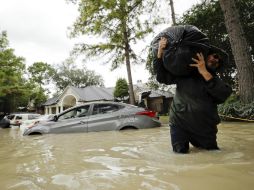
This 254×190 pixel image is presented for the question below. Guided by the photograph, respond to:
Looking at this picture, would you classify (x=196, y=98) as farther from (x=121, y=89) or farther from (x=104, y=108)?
(x=121, y=89)

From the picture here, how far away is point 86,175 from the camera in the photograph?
2729 millimetres

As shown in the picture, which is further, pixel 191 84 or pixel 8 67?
pixel 8 67

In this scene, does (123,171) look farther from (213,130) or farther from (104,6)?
(104,6)

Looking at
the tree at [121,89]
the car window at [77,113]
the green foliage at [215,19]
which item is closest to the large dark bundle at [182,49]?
the car window at [77,113]

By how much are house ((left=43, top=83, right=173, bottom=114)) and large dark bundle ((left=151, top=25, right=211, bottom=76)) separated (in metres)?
30.9

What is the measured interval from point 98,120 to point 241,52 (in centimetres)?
574

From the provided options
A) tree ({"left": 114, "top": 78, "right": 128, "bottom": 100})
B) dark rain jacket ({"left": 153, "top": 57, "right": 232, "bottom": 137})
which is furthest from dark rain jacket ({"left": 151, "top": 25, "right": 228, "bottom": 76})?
tree ({"left": 114, "top": 78, "right": 128, "bottom": 100})

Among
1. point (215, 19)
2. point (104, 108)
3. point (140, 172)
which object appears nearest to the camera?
point (140, 172)

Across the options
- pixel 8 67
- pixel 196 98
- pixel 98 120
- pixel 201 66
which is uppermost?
pixel 8 67

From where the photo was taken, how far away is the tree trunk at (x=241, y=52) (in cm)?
995

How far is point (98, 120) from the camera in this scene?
910cm

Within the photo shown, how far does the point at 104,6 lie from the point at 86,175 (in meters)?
16.4

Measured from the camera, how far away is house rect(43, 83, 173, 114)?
37.4 metres

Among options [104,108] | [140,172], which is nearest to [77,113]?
[104,108]
